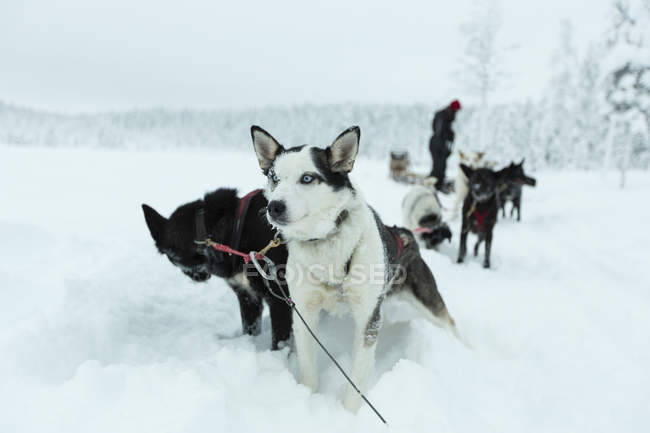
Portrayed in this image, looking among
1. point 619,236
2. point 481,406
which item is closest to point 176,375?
point 481,406

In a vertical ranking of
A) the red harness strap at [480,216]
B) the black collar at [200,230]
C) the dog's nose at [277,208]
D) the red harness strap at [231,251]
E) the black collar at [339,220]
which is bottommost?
the red harness strap at [480,216]

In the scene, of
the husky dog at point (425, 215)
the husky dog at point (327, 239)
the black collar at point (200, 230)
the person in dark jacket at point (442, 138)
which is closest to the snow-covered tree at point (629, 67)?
the person in dark jacket at point (442, 138)

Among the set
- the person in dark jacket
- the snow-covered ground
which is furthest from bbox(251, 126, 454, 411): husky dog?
the person in dark jacket

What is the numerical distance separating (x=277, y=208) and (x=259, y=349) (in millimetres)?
1784

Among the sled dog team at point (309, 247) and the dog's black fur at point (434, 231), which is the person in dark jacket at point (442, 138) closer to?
the dog's black fur at point (434, 231)

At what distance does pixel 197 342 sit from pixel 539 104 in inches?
2243

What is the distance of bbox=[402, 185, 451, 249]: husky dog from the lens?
6695 millimetres

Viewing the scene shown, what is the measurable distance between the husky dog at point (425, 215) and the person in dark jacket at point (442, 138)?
20.0 feet

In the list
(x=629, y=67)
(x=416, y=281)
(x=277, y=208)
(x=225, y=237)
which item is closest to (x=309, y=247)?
(x=277, y=208)

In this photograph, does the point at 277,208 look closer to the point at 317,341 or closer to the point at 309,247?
the point at 309,247

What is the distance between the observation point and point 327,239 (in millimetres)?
2381

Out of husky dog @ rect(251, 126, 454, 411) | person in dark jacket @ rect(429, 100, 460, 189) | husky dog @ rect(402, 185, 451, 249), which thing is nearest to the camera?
husky dog @ rect(251, 126, 454, 411)

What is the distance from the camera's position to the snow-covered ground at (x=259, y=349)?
2078 mm

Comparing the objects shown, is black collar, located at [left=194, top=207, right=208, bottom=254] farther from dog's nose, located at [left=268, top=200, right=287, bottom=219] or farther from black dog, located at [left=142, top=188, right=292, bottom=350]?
dog's nose, located at [left=268, top=200, right=287, bottom=219]
